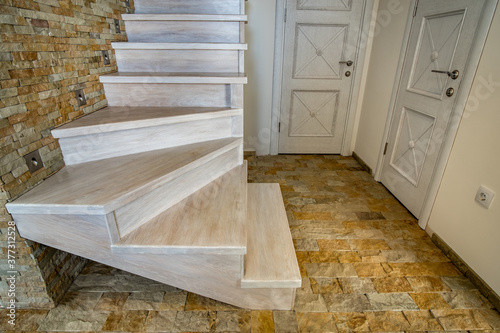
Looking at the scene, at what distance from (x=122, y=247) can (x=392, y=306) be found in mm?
1280

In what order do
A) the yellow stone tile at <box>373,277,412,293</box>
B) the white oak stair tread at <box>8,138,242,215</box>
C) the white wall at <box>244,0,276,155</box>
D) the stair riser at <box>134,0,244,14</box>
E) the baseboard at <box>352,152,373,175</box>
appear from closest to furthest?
the white oak stair tread at <box>8,138,242,215</box>, the yellow stone tile at <box>373,277,412,293</box>, the stair riser at <box>134,0,244,14</box>, the white wall at <box>244,0,276,155</box>, the baseboard at <box>352,152,373,175</box>

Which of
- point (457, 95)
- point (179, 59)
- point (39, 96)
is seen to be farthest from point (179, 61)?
point (457, 95)

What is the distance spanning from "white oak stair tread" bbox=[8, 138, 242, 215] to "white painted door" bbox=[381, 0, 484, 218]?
1.47 m

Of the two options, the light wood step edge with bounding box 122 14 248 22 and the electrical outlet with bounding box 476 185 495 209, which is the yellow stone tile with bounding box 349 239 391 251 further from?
the light wood step edge with bounding box 122 14 248 22

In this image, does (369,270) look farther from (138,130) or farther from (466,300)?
(138,130)

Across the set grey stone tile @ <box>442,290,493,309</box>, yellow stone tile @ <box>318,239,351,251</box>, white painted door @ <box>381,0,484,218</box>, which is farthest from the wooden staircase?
white painted door @ <box>381,0,484,218</box>

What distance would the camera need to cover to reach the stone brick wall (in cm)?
100

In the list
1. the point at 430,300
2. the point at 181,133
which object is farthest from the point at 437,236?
the point at 181,133

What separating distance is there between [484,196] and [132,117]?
6.20 feet

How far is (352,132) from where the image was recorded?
307cm

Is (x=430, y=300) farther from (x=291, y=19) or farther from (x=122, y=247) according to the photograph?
(x=291, y=19)

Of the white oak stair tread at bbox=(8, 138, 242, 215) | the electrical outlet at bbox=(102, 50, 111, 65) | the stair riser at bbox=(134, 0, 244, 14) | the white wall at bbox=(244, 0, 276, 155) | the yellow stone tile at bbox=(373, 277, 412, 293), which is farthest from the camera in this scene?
the white wall at bbox=(244, 0, 276, 155)

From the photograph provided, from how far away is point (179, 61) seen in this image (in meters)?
1.68

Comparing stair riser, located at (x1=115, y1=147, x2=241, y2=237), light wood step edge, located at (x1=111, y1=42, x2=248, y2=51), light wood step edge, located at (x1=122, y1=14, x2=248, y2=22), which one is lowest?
stair riser, located at (x1=115, y1=147, x2=241, y2=237)
